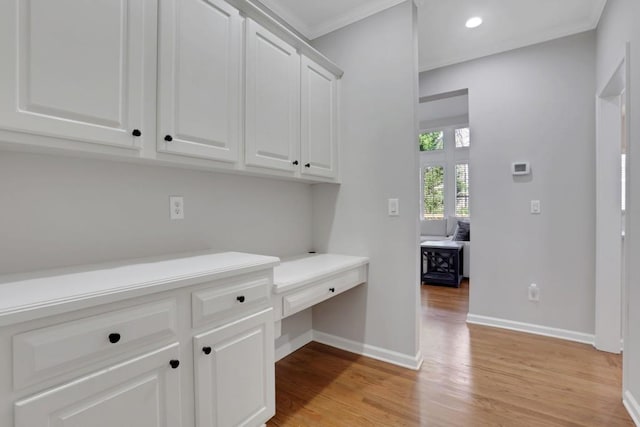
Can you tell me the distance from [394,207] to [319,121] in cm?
85

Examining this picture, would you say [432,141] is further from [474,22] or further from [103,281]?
[103,281]

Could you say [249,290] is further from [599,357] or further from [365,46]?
[599,357]

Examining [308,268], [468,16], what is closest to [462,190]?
[468,16]

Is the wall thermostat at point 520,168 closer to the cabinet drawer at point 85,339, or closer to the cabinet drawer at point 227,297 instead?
the cabinet drawer at point 227,297

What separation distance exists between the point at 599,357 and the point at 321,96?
2921mm

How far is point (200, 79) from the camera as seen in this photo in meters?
1.51

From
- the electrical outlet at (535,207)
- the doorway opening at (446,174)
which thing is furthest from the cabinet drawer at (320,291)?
the doorway opening at (446,174)

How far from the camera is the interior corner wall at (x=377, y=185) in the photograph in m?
2.26

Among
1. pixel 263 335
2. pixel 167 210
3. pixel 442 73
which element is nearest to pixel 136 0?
pixel 167 210

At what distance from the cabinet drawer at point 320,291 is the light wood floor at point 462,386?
585 millimetres

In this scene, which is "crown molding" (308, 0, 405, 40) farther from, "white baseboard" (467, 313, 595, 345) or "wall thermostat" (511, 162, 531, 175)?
"white baseboard" (467, 313, 595, 345)

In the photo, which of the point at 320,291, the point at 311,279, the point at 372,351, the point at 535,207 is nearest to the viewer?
the point at 311,279

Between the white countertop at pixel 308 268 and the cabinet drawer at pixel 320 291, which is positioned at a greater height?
the white countertop at pixel 308 268

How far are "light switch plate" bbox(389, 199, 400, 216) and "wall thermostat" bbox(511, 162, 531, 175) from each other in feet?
4.76
